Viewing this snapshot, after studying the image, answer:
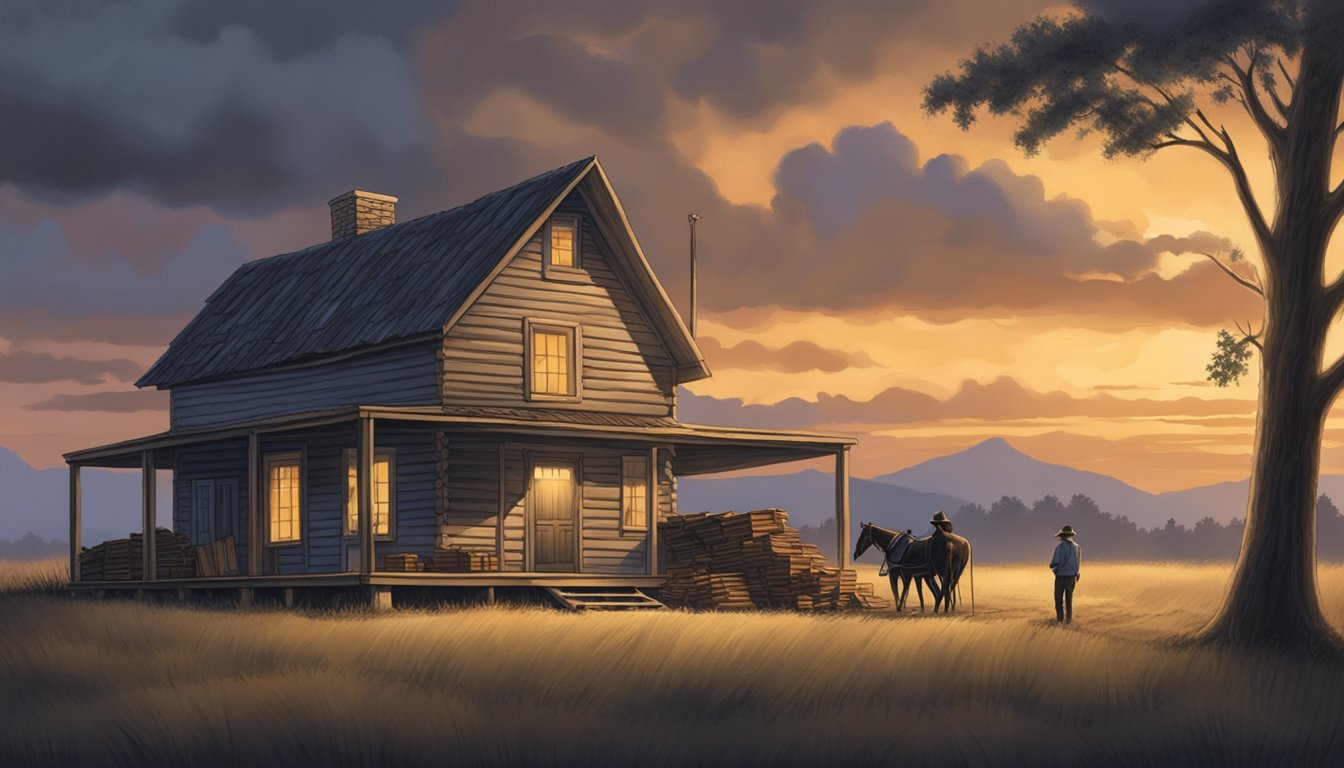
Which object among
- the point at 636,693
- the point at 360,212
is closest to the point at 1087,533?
the point at 360,212

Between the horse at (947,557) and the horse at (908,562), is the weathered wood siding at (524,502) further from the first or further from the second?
the horse at (947,557)

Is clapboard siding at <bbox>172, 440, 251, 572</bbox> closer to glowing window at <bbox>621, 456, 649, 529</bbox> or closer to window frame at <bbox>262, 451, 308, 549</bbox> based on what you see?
window frame at <bbox>262, 451, 308, 549</bbox>

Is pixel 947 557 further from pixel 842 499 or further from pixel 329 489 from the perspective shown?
pixel 329 489

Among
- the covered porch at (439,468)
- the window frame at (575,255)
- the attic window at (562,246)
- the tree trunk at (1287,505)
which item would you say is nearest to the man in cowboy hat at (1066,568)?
the tree trunk at (1287,505)

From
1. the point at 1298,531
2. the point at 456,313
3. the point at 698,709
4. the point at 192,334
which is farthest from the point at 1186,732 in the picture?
the point at 192,334

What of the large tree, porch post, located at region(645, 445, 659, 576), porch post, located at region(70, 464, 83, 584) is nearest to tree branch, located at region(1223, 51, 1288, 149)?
the large tree

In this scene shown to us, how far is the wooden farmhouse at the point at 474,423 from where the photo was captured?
30.5m

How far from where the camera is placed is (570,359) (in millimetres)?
32344

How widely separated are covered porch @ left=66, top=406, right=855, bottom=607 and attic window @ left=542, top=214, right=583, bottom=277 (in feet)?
9.19

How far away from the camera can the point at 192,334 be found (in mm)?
38906

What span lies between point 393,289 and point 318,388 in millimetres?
2430

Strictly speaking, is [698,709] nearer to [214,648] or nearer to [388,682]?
[388,682]

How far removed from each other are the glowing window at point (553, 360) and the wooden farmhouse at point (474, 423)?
4 cm

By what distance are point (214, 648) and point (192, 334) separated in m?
19.6
